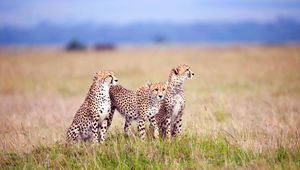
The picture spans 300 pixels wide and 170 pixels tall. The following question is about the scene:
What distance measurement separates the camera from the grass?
A: 691 cm

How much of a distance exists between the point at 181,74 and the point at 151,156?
4.80 ft

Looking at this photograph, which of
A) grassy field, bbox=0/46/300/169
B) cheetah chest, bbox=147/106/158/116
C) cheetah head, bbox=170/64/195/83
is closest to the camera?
grassy field, bbox=0/46/300/169

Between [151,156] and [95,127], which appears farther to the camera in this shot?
[95,127]

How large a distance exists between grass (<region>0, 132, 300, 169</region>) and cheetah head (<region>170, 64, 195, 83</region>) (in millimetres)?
897

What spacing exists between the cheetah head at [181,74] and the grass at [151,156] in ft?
2.94

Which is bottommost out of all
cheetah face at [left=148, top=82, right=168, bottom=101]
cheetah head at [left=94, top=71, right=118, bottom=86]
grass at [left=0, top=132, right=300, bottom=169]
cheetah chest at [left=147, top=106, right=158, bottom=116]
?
grass at [left=0, top=132, right=300, bottom=169]

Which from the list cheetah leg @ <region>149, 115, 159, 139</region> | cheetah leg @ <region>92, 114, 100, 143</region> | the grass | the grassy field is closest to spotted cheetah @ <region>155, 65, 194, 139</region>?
cheetah leg @ <region>149, 115, 159, 139</region>

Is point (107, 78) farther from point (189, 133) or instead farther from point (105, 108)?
point (189, 133)

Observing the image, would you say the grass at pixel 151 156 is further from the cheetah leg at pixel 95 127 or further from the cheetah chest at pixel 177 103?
the cheetah chest at pixel 177 103

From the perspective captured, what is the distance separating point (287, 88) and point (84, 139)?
8529 millimetres

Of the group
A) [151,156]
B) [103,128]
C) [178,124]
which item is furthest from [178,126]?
[151,156]

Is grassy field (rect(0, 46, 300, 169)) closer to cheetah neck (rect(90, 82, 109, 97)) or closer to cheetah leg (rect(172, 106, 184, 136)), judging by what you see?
cheetah leg (rect(172, 106, 184, 136))

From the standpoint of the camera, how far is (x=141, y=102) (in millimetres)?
8000

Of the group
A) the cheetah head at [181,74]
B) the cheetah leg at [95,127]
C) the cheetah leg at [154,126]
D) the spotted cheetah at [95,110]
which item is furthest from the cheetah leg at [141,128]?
the cheetah head at [181,74]
